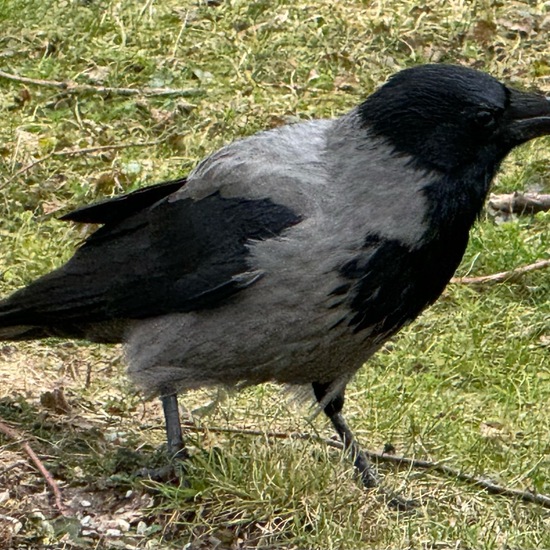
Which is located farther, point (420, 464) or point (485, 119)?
point (420, 464)

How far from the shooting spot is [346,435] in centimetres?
562

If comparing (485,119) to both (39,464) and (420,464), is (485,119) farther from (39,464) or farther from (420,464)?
(39,464)

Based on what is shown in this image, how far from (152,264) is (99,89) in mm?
3193

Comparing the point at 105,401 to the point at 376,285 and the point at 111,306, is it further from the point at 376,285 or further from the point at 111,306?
the point at 376,285

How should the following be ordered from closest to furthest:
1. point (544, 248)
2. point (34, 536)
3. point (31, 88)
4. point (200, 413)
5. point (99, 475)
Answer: point (34, 536) → point (99, 475) → point (200, 413) → point (544, 248) → point (31, 88)

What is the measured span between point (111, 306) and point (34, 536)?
3.33ft

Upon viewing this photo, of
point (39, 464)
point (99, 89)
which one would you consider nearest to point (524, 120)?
point (39, 464)

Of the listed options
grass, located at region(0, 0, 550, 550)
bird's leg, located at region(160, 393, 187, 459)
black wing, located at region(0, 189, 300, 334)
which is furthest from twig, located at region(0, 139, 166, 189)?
bird's leg, located at region(160, 393, 187, 459)

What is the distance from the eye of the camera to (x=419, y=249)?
5.00 metres

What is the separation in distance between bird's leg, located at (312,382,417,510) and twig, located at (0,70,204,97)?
3270mm

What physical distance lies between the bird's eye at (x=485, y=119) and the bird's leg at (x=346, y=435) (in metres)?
1.25

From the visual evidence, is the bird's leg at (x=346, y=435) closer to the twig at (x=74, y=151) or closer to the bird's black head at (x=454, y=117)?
the bird's black head at (x=454, y=117)

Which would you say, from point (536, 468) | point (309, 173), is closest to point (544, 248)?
point (536, 468)

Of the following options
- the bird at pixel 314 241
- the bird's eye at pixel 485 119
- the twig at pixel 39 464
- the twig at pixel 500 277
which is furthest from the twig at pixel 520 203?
the twig at pixel 39 464
